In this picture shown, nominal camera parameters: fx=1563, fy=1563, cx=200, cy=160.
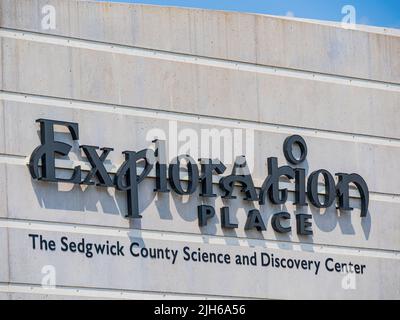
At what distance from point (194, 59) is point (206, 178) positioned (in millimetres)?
1662

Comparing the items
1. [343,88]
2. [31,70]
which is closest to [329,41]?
[343,88]

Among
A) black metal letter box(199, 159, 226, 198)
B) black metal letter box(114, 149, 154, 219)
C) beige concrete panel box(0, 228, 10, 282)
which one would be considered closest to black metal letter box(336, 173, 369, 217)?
black metal letter box(199, 159, 226, 198)

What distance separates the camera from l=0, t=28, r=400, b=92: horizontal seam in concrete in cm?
1988

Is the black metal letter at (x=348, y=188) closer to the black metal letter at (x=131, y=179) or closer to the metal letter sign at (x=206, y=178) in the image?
the metal letter sign at (x=206, y=178)

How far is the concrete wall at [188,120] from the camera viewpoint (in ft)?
64.1

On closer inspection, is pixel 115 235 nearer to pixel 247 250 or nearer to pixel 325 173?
pixel 247 250

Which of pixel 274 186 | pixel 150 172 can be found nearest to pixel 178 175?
pixel 150 172

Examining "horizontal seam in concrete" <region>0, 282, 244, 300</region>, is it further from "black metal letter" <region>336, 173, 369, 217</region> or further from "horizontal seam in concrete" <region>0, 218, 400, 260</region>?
"black metal letter" <region>336, 173, 369, 217</region>

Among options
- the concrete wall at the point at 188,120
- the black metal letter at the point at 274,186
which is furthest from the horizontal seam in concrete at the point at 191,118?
the black metal letter at the point at 274,186

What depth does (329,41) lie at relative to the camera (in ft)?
74.2

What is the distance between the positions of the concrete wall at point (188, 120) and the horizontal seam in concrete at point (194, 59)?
0.02 meters

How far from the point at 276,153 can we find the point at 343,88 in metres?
1.65

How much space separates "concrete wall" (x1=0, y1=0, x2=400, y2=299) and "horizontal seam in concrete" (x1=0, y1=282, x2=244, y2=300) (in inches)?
0.5

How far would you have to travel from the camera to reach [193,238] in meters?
20.6
